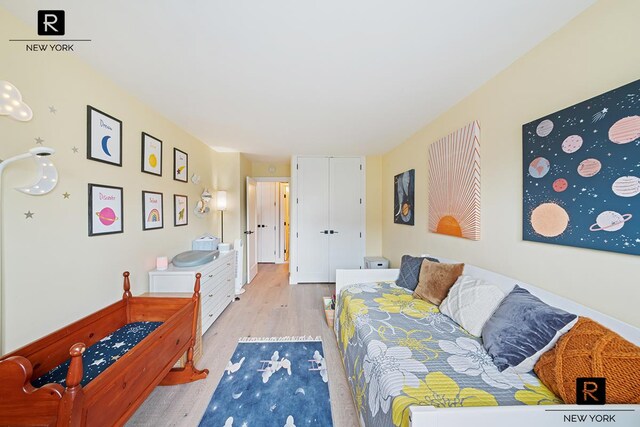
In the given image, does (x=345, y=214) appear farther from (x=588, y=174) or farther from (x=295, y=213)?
(x=588, y=174)

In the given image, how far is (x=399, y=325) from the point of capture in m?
1.59

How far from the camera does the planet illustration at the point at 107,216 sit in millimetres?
1665

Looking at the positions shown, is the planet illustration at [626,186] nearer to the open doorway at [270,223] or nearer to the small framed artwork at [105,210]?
the small framed artwork at [105,210]

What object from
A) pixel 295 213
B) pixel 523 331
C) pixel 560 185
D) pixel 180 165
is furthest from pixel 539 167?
pixel 180 165

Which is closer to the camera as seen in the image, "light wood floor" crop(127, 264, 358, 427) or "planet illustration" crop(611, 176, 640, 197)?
"planet illustration" crop(611, 176, 640, 197)

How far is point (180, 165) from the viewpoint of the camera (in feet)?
8.95

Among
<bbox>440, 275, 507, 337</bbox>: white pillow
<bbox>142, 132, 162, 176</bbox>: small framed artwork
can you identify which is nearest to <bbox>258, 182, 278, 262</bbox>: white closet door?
<bbox>142, 132, 162, 176</bbox>: small framed artwork

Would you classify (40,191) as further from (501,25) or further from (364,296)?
(501,25)

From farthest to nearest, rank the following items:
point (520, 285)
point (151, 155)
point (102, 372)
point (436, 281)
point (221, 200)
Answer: point (221, 200)
point (151, 155)
point (436, 281)
point (520, 285)
point (102, 372)

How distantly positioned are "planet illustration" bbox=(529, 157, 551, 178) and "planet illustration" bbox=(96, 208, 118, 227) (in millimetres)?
3016

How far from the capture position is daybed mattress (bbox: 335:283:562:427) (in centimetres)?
97

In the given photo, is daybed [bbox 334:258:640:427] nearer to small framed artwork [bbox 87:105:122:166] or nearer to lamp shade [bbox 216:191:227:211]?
small framed artwork [bbox 87:105:122:166]

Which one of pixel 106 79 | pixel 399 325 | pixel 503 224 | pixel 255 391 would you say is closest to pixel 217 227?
pixel 106 79

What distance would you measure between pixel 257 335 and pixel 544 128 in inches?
116
